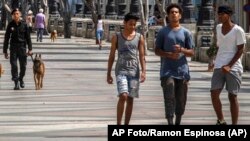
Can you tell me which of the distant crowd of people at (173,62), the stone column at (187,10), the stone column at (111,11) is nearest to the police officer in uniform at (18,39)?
the distant crowd of people at (173,62)

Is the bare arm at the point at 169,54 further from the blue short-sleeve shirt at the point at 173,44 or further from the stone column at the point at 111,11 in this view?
the stone column at the point at 111,11

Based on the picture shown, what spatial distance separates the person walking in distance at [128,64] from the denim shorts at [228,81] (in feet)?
3.56

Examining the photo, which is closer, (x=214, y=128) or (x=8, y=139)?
(x=214, y=128)

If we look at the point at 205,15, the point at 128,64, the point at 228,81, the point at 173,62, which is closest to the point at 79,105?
the point at 128,64

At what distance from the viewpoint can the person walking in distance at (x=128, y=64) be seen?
53.5ft

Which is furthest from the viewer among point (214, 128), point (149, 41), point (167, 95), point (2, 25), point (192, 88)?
point (2, 25)

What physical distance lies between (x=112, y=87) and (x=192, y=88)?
2027mm

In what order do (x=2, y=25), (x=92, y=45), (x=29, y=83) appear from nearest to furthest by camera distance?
1. (x=29, y=83)
2. (x=92, y=45)
3. (x=2, y=25)

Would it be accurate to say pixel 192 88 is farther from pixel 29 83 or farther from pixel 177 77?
pixel 177 77

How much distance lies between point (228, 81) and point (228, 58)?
0.34 m

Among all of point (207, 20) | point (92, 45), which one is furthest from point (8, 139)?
point (92, 45)

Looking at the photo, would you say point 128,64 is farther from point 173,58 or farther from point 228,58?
point 228,58

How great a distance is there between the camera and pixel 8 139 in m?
16.1

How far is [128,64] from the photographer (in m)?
16.5
